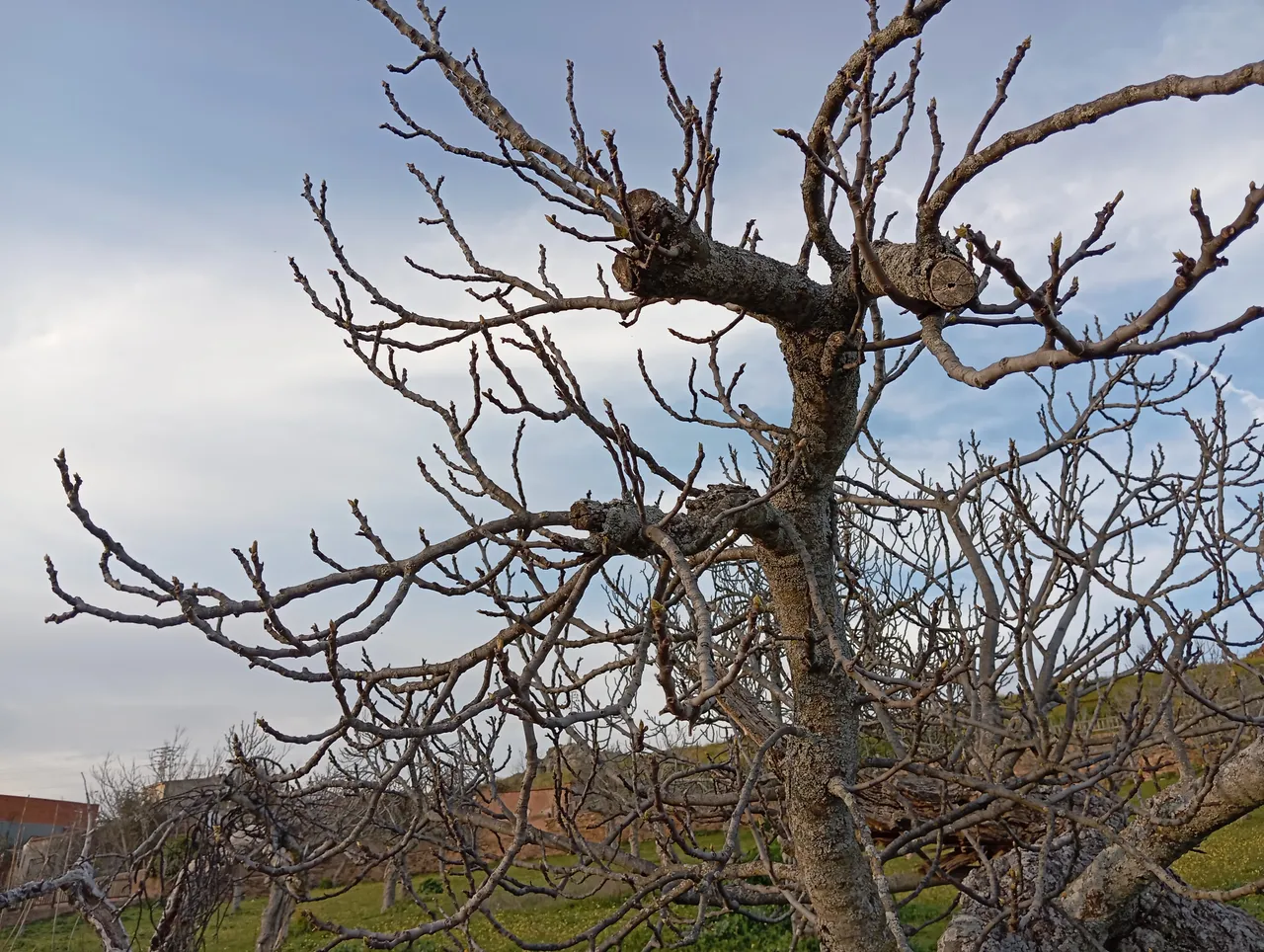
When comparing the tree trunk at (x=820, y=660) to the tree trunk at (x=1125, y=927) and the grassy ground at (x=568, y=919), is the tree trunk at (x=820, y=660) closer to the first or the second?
the tree trunk at (x=1125, y=927)

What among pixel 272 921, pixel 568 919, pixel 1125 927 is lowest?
pixel 568 919

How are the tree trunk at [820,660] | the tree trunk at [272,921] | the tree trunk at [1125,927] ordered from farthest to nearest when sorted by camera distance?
the tree trunk at [272,921]
the tree trunk at [1125,927]
the tree trunk at [820,660]

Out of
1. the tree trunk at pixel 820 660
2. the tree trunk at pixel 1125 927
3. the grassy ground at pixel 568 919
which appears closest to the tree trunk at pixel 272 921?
the grassy ground at pixel 568 919

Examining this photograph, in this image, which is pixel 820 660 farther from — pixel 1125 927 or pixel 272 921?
pixel 272 921

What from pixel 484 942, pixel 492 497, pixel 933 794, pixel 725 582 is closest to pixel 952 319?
pixel 492 497

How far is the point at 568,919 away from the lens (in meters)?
12.7

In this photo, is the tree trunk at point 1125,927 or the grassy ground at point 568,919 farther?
the grassy ground at point 568,919

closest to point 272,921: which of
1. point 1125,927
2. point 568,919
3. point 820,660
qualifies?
point 568,919

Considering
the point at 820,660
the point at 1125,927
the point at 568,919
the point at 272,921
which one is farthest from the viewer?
the point at 568,919

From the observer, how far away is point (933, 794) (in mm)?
6699

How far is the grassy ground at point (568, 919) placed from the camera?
9.11 metres

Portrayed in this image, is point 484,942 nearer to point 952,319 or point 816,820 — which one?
point 816,820

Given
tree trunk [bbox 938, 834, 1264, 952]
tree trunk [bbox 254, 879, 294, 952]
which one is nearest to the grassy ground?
tree trunk [bbox 254, 879, 294, 952]

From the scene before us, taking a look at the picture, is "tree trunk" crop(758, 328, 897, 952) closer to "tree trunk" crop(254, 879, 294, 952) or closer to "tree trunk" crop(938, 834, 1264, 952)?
"tree trunk" crop(938, 834, 1264, 952)
